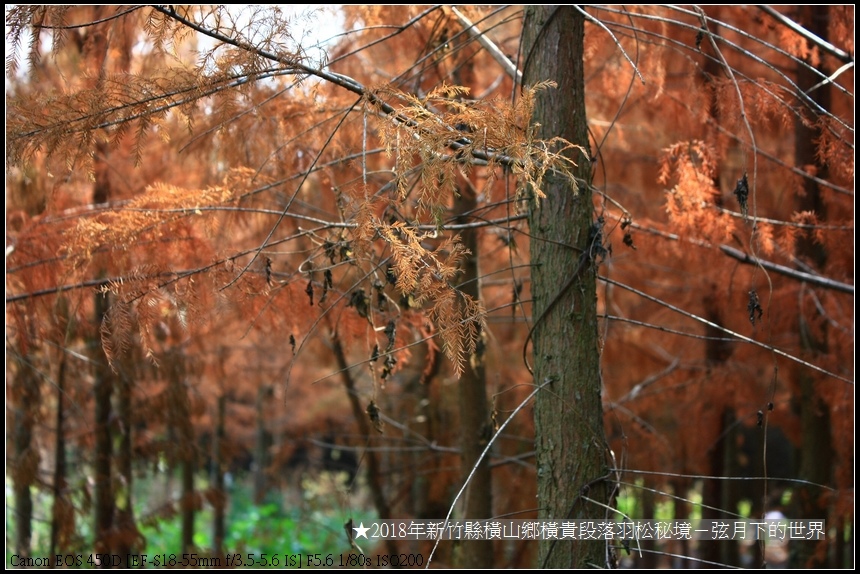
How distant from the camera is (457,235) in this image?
262 centimetres

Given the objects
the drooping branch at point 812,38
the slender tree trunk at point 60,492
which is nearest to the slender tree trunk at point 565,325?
the drooping branch at point 812,38

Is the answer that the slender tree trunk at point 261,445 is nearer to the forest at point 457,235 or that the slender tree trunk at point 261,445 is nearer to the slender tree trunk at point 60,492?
the forest at point 457,235

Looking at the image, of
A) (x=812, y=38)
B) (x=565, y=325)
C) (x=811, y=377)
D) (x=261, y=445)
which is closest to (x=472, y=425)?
(x=565, y=325)

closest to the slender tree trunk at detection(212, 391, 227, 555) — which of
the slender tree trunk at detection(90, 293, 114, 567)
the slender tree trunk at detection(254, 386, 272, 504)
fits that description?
the slender tree trunk at detection(254, 386, 272, 504)

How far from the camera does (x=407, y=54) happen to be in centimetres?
510

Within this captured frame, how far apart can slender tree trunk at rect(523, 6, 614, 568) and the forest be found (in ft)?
0.04

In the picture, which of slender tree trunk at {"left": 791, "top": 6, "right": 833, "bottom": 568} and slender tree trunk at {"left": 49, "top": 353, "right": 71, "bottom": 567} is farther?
slender tree trunk at {"left": 49, "top": 353, "right": 71, "bottom": 567}

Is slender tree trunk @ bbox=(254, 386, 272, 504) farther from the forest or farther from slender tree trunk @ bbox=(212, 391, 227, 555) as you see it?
the forest

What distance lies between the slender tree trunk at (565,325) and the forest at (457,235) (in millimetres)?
12

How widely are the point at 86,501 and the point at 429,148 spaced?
5.71 meters

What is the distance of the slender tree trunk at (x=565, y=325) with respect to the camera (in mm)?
3018

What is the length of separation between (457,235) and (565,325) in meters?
0.75

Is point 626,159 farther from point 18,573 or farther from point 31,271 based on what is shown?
point 18,573

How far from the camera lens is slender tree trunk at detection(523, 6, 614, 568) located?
3018 mm
